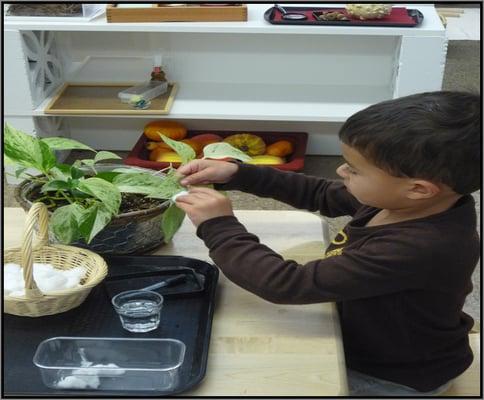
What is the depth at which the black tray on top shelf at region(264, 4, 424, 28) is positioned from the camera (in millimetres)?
2012

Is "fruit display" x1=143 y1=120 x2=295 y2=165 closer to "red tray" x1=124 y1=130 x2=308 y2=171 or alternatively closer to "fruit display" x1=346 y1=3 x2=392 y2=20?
"red tray" x1=124 y1=130 x2=308 y2=171

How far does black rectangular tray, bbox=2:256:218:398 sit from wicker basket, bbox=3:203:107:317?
0.02 m

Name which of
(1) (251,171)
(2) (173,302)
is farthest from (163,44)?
(2) (173,302)

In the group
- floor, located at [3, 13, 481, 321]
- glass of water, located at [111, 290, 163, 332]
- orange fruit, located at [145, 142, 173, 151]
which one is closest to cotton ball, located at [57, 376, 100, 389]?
glass of water, located at [111, 290, 163, 332]

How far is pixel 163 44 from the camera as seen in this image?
2.35 m

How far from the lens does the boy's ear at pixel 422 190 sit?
2.67ft

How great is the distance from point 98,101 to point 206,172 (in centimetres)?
131

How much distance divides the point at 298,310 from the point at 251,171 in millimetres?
328

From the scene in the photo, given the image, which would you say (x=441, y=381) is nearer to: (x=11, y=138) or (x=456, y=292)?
(x=456, y=292)

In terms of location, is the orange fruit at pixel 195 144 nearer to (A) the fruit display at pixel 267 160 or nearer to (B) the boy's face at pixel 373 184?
(A) the fruit display at pixel 267 160

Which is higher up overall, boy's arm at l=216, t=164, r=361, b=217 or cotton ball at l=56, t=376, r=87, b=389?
boy's arm at l=216, t=164, r=361, b=217

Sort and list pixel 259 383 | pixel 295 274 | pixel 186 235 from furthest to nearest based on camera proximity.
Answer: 1. pixel 186 235
2. pixel 295 274
3. pixel 259 383

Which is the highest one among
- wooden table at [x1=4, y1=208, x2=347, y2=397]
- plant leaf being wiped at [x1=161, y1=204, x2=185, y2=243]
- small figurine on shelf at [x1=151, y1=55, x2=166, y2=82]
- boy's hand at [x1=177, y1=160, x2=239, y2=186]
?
boy's hand at [x1=177, y1=160, x2=239, y2=186]

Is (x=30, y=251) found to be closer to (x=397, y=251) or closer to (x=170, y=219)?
(x=170, y=219)
